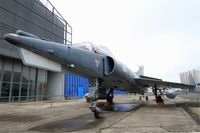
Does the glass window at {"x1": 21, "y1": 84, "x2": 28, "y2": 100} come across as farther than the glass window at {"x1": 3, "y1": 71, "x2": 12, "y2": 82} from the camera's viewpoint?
Yes

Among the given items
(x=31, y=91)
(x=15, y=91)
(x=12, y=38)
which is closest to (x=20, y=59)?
(x=15, y=91)

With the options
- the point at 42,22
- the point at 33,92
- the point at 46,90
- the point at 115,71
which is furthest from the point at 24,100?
the point at 115,71

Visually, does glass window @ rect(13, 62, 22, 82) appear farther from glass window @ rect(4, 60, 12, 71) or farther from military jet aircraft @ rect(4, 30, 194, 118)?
military jet aircraft @ rect(4, 30, 194, 118)

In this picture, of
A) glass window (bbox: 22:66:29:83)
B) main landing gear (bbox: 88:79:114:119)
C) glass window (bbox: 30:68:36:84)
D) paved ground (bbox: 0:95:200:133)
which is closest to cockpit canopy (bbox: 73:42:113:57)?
main landing gear (bbox: 88:79:114:119)

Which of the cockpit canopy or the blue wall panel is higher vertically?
the cockpit canopy

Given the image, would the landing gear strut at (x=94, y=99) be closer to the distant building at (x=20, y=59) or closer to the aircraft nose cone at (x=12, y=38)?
the aircraft nose cone at (x=12, y=38)

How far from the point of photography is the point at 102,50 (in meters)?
8.23

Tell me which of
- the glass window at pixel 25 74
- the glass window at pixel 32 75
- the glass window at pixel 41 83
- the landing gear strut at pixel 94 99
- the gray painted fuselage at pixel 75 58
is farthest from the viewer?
the glass window at pixel 41 83

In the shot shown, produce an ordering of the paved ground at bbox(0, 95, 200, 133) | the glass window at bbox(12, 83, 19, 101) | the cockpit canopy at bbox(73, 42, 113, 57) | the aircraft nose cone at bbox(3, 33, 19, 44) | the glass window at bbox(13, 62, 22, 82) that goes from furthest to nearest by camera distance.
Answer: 1. the glass window at bbox(13, 62, 22, 82)
2. the glass window at bbox(12, 83, 19, 101)
3. the cockpit canopy at bbox(73, 42, 113, 57)
4. the paved ground at bbox(0, 95, 200, 133)
5. the aircraft nose cone at bbox(3, 33, 19, 44)

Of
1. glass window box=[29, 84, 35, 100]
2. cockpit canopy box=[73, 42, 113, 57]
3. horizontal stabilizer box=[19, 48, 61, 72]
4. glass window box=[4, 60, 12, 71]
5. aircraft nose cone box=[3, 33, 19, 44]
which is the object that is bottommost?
glass window box=[29, 84, 35, 100]

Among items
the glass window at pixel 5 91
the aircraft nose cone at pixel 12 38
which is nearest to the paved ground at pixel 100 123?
the aircraft nose cone at pixel 12 38

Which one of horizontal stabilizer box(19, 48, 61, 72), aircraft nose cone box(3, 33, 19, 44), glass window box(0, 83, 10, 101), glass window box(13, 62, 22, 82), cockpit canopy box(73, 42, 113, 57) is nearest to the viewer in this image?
aircraft nose cone box(3, 33, 19, 44)

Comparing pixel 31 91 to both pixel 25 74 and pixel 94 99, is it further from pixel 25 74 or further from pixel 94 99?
pixel 94 99

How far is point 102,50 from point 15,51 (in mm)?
18012
